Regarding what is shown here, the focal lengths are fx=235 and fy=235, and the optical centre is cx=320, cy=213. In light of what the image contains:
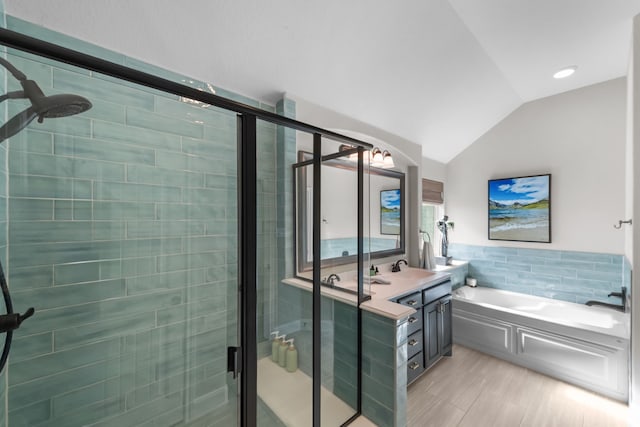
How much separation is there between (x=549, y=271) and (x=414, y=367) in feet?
6.92

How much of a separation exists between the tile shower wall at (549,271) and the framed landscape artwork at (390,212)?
4.63ft

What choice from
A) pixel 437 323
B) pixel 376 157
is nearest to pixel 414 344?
pixel 437 323

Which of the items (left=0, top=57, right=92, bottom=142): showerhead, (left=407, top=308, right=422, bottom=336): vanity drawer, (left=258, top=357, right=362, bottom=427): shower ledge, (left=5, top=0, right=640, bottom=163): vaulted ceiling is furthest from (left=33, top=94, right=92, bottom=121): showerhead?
(left=407, top=308, right=422, bottom=336): vanity drawer

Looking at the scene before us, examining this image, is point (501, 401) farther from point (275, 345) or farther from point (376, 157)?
point (376, 157)

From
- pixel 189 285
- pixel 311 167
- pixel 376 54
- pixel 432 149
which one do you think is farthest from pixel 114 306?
pixel 432 149

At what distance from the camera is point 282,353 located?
1220mm

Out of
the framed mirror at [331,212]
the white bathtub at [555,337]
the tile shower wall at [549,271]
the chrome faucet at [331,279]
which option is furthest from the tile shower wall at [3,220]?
the tile shower wall at [549,271]

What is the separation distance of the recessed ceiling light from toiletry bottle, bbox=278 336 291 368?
332cm

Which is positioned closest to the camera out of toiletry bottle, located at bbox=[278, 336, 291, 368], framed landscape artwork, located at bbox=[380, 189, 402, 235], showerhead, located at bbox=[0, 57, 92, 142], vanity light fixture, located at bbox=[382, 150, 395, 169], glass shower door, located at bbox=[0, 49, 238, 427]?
showerhead, located at bbox=[0, 57, 92, 142]

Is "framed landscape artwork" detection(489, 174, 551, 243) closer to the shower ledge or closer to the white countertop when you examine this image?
the white countertop

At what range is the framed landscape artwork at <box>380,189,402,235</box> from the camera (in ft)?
8.55

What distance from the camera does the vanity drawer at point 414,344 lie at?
1.89 metres

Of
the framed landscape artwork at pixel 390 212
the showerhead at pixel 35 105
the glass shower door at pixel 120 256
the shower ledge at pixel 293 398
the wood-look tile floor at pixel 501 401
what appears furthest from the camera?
the framed landscape artwork at pixel 390 212

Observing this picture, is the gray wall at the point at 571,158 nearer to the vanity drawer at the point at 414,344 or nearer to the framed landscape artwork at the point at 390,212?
the framed landscape artwork at the point at 390,212
